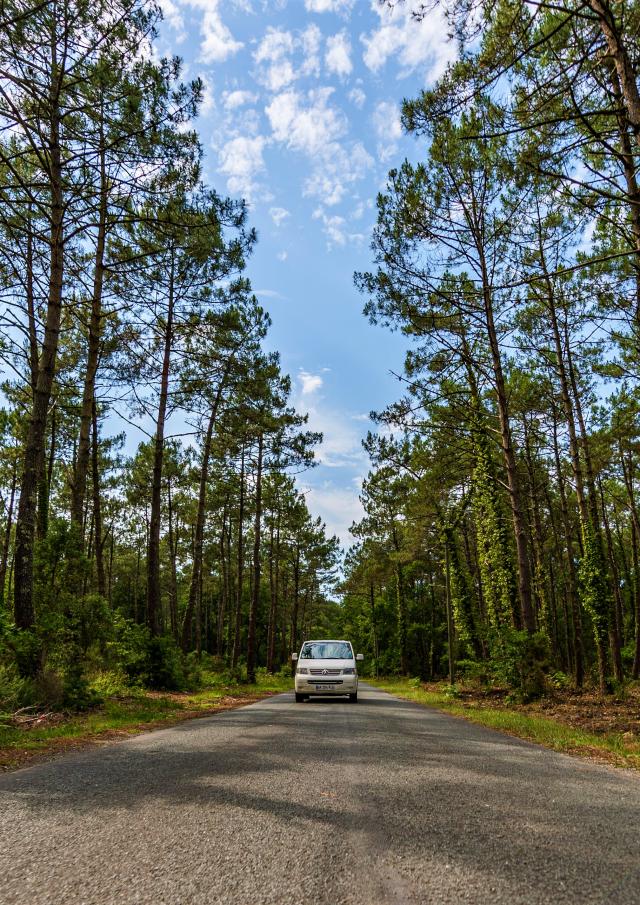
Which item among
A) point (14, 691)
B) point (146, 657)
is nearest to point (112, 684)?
point (146, 657)

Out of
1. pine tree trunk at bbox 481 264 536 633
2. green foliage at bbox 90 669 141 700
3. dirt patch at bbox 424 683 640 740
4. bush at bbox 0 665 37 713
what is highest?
pine tree trunk at bbox 481 264 536 633

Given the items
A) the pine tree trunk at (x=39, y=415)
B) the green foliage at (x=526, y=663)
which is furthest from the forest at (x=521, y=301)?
the pine tree trunk at (x=39, y=415)

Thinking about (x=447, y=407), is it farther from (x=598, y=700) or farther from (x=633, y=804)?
(x=633, y=804)

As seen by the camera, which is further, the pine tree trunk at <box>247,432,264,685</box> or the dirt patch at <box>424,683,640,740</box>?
the pine tree trunk at <box>247,432,264,685</box>

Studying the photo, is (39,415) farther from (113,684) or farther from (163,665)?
(163,665)

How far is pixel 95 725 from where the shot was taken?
7727 mm

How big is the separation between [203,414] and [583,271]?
1340cm

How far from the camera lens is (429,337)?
1421 cm

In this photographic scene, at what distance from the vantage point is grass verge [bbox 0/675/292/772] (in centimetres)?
577

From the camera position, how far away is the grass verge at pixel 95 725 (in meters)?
5.77

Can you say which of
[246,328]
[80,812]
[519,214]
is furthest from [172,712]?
[519,214]

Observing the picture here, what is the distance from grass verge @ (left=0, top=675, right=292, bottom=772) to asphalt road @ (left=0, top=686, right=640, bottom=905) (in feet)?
2.33

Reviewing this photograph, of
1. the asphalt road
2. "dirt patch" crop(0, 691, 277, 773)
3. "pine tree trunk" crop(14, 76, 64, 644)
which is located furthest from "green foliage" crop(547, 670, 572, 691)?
"pine tree trunk" crop(14, 76, 64, 644)

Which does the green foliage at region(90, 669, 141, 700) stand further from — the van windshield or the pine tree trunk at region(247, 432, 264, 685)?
the pine tree trunk at region(247, 432, 264, 685)
